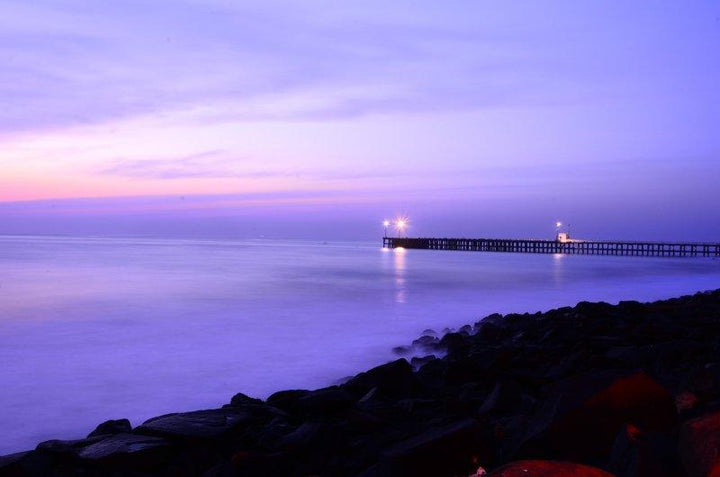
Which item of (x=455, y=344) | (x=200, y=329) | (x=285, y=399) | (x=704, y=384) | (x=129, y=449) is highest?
(x=704, y=384)

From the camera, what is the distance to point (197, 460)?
12.4 feet

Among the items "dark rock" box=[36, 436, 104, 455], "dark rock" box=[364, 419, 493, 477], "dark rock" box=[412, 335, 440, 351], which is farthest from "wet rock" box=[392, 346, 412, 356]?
"dark rock" box=[364, 419, 493, 477]

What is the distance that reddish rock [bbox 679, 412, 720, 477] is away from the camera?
2090 mm

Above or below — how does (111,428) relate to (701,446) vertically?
below

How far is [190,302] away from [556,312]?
945 centimetres

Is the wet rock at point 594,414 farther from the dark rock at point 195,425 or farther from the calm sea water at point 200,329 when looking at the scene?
the calm sea water at point 200,329

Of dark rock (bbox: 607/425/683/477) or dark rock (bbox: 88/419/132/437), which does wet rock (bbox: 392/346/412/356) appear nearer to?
dark rock (bbox: 88/419/132/437)

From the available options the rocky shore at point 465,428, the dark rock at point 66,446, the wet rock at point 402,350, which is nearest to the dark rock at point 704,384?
the rocky shore at point 465,428

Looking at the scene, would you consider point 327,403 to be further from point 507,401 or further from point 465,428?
point 465,428

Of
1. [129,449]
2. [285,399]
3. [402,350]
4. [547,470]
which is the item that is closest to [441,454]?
[547,470]

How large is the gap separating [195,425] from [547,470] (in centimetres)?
265

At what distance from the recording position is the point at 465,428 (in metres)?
2.68

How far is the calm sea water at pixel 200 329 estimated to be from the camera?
22.4 ft

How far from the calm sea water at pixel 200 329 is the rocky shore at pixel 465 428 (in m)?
1.98
